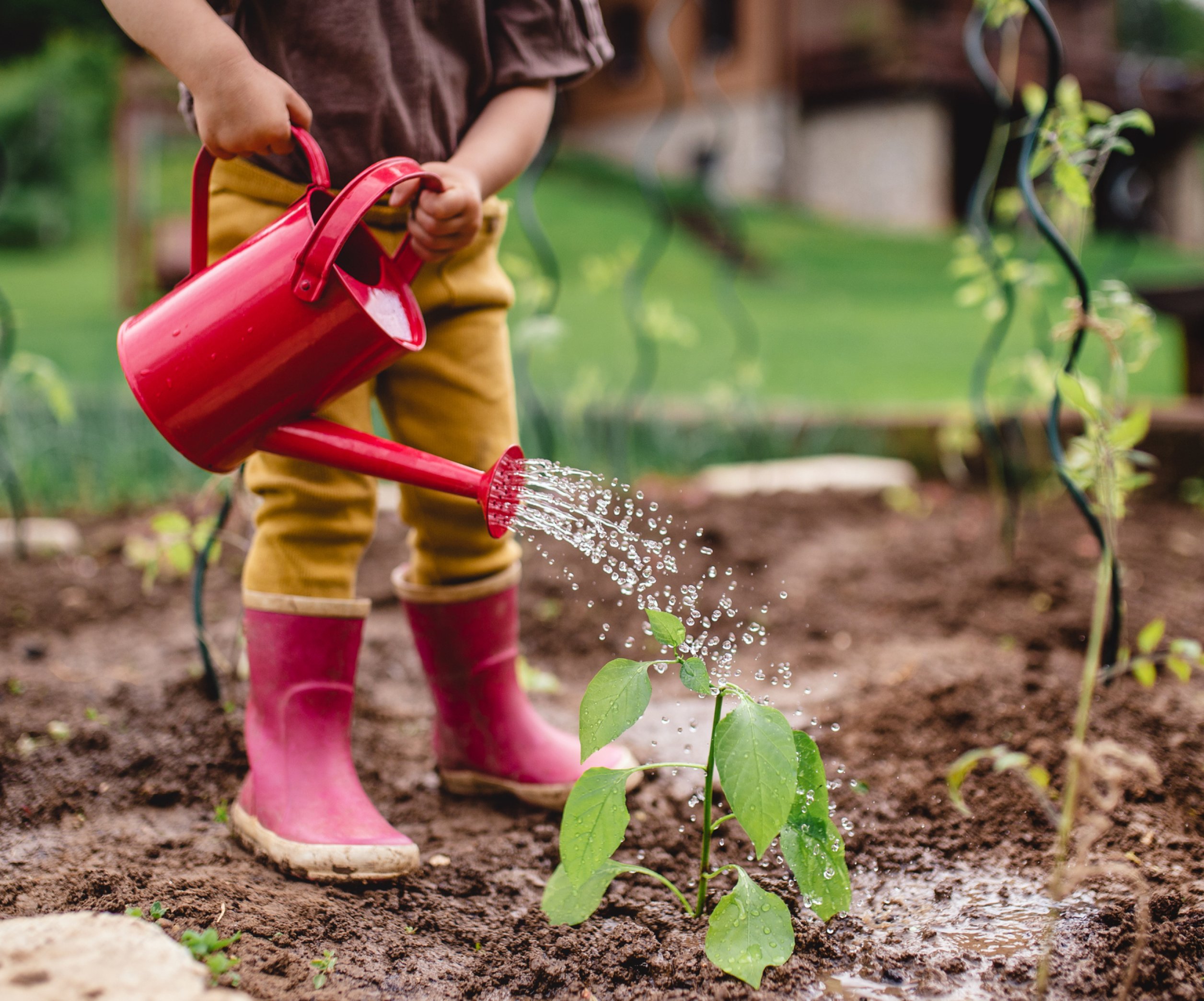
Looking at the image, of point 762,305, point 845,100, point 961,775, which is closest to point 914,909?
point 961,775

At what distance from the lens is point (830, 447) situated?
333 cm

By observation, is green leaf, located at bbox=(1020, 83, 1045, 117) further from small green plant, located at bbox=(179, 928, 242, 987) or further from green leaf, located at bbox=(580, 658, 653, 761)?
small green plant, located at bbox=(179, 928, 242, 987)

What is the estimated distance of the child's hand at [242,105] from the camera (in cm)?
102

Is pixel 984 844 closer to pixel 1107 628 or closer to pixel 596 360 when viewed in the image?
pixel 1107 628

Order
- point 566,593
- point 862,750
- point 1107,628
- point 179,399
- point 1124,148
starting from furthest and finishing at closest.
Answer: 1. point 566,593
2. point 1107,628
3. point 862,750
4. point 1124,148
5. point 179,399

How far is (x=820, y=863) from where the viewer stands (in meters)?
0.92

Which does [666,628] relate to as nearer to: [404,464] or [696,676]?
[696,676]

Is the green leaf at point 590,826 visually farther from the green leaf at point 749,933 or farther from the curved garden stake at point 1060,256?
the curved garden stake at point 1060,256

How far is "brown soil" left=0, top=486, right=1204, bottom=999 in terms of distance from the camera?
3.06ft

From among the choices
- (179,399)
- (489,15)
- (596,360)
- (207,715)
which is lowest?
(596,360)

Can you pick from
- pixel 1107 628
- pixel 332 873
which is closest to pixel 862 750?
pixel 1107 628

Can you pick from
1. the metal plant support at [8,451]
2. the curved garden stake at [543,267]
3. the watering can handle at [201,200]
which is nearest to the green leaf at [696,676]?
the watering can handle at [201,200]

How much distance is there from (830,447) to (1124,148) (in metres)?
2.09

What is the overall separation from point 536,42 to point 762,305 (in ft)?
27.5
